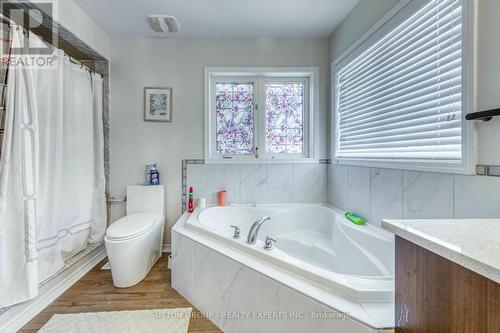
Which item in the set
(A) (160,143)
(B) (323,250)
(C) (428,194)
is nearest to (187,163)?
(A) (160,143)

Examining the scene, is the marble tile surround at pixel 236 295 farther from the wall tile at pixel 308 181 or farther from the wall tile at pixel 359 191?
the wall tile at pixel 308 181

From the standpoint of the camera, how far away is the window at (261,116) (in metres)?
2.58

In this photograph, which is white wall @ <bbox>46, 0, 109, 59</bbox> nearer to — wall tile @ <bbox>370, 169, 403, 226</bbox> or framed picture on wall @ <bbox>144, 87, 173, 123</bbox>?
framed picture on wall @ <bbox>144, 87, 173, 123</bbox>

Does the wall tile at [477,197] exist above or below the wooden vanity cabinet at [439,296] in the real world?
above

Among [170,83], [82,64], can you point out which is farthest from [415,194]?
[82,64]

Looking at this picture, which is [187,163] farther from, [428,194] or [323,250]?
[428,194]

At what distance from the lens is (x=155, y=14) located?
6.77 feet

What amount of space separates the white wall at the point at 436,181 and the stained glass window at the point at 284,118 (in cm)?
65

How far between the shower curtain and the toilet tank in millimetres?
265

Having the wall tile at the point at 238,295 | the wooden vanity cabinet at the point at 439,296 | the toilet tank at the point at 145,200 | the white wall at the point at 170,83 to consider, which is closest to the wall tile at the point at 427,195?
the wooden vanity cabinet at the point at 439,296

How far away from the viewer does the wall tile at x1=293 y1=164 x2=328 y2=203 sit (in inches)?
100

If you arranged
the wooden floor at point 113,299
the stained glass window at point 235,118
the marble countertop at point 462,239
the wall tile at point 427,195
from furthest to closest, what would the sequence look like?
the stained glass window at point 235,118
the wooden floor at point 113,299
the wall tile at point 427,195
the marble countertop at point 462,239

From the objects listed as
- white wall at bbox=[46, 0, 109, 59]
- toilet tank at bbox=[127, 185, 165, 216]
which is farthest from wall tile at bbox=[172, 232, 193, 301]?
white wall at bbox=[46, 0, 109, 59]

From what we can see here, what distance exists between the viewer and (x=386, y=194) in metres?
1.56
